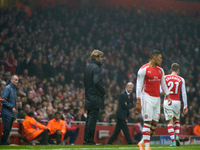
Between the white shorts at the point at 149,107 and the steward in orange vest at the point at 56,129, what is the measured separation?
229 inches

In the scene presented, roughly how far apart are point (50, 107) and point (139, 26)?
14579 mm

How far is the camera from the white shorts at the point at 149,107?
691 centimetres

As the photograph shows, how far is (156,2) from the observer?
28.6 metres

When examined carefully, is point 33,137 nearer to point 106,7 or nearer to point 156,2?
point 106,7

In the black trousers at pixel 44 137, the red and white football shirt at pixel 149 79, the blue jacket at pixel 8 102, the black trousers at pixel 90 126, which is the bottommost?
the black trousers at pixel 44 137

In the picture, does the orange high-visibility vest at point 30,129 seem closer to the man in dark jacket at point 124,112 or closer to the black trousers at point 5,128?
the black trousers at point 5,128

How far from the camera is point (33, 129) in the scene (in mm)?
11492

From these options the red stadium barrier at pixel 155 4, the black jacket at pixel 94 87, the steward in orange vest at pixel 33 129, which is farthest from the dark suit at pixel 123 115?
the red stadium barrier at pixel 155 4

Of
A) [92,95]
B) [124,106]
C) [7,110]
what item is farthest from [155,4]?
[7,110]

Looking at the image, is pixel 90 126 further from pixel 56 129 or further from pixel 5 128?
pixel 56 129

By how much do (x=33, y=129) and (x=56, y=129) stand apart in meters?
1.00

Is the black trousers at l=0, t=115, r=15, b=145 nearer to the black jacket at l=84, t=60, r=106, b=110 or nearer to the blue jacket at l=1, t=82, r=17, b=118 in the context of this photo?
the blue jacket at l=1, t=82, r=17, b=118

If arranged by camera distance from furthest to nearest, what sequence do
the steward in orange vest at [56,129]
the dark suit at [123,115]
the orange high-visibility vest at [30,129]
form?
the steward in orange vest at [56,129], the orange high-visibility vest at [30,129], the dark suit at [123,115]

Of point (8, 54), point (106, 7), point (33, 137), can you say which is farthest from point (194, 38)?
point (33, 137)
